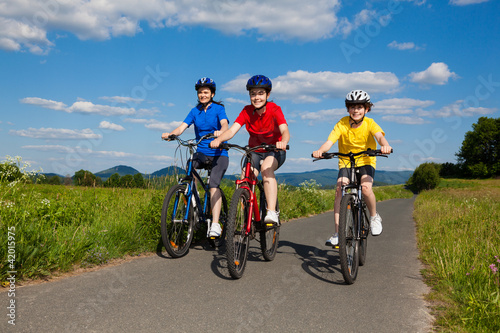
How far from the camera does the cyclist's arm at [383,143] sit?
4.74m

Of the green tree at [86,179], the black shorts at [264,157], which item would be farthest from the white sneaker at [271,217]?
the green tree at [86,179]

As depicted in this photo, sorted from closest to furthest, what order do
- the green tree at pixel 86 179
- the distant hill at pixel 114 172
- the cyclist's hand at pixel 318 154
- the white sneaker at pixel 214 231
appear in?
the cyclist's hand at pixel 318 154
the white sneaker at pixel 214 231
the distant hill at pixel 114 172
the green tree at pixel 86 179

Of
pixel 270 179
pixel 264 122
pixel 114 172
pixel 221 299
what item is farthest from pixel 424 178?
pixel 221 299

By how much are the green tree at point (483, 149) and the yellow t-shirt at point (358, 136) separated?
304 feet

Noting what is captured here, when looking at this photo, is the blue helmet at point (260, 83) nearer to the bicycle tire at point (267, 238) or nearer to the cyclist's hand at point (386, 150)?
the bicycle tire at point (267, 238)

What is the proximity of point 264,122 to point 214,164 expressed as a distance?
1.03 meters

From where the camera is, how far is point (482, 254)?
16.0 feet

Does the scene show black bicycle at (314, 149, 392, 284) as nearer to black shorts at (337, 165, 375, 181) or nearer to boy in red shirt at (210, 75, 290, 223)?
black shorts at (337, 165, 375, 181)

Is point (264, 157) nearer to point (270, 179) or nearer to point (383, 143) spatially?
point (270, 179)

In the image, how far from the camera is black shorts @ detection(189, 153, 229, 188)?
18.6ft

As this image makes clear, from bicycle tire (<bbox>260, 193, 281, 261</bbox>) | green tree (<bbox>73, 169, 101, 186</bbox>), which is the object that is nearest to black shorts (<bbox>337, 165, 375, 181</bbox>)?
bicycle tire (<bbox>260, 193, 281, 261</bbox>)

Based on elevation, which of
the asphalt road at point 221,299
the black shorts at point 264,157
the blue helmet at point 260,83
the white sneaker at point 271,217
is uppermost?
the blue helmet at point 260,83

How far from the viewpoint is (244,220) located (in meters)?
4.68

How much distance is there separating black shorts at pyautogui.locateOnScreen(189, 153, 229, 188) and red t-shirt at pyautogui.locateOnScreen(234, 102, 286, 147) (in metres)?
0.62
